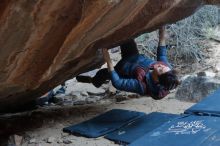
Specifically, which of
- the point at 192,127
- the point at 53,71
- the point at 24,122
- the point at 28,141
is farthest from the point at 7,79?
the point at 192,127

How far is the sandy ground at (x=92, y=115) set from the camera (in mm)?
4023

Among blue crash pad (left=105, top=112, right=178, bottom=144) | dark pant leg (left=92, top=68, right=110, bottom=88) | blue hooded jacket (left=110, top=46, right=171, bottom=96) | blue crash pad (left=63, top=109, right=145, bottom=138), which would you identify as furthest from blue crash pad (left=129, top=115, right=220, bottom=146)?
dark pant leg (left=92, top=68, right=110, bottom=88)

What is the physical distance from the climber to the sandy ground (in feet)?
2.22

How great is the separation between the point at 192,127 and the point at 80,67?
5.46 feet

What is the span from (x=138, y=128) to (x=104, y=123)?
18.4 inches

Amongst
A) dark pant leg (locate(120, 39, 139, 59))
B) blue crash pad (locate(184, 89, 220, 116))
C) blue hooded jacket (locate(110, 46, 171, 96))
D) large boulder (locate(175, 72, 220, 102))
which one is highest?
dark pant leg (locate(120, 39, 139, 59))

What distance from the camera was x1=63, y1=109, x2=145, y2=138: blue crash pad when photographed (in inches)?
165

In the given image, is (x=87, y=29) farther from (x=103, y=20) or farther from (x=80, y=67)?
(x=80, y=67)

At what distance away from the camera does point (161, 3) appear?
3.62 m

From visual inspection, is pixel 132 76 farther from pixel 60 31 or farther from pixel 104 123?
pixel 60 31

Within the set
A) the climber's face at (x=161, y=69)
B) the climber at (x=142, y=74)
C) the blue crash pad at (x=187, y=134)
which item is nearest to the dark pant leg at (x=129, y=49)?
the climber at (x=142, y=74)

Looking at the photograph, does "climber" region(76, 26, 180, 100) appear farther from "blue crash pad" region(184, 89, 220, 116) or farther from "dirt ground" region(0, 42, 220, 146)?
"dirt ground" region(0, 42, 220, 146)

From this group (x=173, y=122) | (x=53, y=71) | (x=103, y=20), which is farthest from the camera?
(x=53, y=71)

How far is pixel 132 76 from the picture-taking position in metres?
4.52
